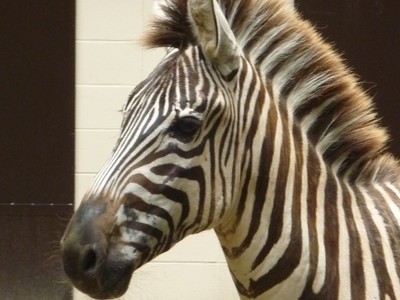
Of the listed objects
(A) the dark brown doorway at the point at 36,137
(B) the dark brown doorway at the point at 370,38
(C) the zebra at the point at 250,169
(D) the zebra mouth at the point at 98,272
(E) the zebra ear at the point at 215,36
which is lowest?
(A) the dark brown doorway at the point at 36,137

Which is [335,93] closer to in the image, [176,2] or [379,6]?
[176,2]

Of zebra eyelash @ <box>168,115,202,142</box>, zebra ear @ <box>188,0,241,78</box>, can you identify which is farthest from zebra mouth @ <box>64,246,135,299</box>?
zebra ear @ <box>188,0,241,78</box>

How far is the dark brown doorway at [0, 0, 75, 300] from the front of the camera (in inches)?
220

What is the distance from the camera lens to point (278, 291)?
260cm

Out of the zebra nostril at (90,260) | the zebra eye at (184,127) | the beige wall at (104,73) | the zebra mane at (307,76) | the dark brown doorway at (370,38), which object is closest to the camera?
the zebra nostril at (90,260)

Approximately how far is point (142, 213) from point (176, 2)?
0.65 meters

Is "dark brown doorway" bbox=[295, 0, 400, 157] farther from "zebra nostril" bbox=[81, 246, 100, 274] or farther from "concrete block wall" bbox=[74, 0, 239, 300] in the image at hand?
"zebra nostril" bbox=[81, 246, 100, 274]

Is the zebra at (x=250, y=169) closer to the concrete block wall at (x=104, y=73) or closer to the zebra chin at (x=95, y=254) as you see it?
the zebra chin at (x=95, y=254)

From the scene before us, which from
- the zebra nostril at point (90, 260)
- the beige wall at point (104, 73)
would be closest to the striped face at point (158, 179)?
the zebra nostril at point (90, 260)

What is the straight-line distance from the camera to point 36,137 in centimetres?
565

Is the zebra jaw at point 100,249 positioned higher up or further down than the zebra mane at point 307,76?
further down

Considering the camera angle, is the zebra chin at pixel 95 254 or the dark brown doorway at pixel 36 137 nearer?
the zebra chin at pixel 95 254

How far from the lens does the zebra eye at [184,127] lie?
2.47 metres

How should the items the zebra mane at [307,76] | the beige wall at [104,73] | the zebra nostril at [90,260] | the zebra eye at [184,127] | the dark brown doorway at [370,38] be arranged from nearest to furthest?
the zebra nostril at [90,260]
the zebra eye at [184,127]
the zebra mane at [307,76]
the beige wall at [104,73]
the dark brown doorway at [370,38]
